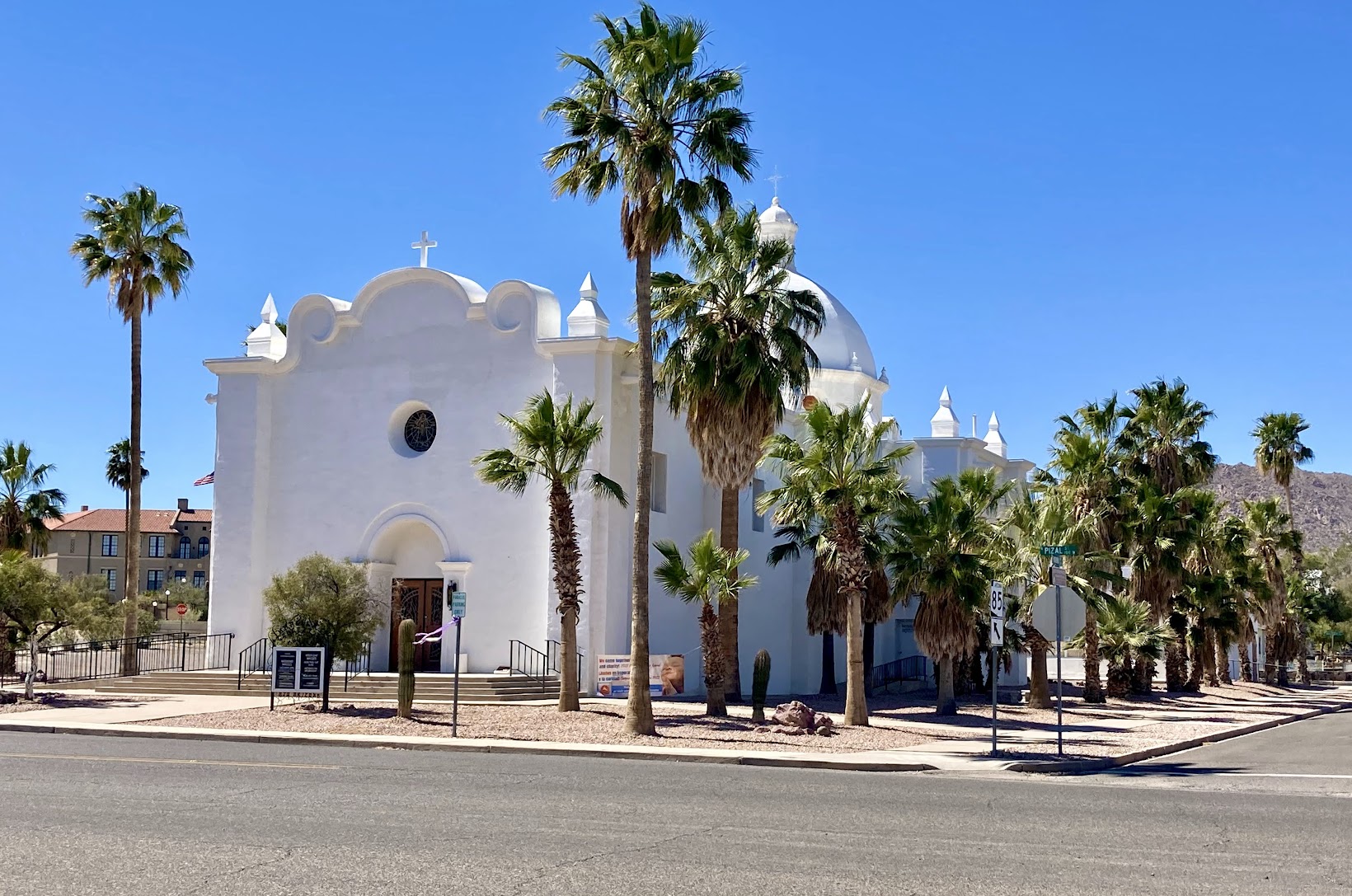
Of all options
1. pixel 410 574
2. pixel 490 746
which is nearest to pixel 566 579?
pixel 490 746

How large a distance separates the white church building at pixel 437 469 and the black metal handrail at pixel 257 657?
510 millimetres

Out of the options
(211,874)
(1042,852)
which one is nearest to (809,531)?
(1042,852)

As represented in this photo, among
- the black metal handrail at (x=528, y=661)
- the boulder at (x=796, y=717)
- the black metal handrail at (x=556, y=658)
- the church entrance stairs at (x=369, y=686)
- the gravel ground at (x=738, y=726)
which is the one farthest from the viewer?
the black metal handrail at (x=556, y=658)

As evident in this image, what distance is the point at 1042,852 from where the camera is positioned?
10398 millimetres

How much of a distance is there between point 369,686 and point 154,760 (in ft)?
42.4

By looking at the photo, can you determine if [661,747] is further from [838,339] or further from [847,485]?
[838,339]

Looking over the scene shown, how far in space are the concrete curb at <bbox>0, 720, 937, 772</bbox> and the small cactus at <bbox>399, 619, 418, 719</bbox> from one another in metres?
2.49

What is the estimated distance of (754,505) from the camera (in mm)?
36438

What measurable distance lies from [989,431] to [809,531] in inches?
719

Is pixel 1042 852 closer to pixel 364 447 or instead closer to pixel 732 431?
pixel 732 431

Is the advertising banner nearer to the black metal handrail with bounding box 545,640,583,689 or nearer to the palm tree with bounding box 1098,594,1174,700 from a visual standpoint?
the black metal handrail with bounding box 545,640,583,689

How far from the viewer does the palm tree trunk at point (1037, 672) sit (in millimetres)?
32594

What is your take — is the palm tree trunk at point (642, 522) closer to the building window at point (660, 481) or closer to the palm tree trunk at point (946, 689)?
the palm tree trunk at point (946, 689)

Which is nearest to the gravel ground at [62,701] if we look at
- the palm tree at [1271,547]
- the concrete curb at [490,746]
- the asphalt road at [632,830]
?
the concrete curb at [490,746]
